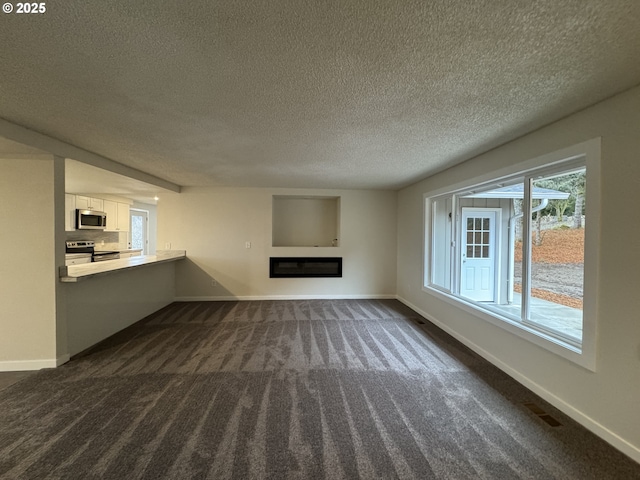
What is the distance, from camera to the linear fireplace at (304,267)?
18.0 feet

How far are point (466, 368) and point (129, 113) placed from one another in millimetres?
3816

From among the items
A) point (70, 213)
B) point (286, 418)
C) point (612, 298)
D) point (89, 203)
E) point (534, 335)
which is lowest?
point (286, 418)

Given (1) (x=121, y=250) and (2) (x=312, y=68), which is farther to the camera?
(1) (x=121, y=250)

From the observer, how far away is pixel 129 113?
2049 mm

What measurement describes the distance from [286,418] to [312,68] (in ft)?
7.64

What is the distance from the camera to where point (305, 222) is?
19.8 ft

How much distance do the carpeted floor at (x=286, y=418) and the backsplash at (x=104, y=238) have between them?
3620 mm

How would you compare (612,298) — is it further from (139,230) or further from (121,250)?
(139,230)

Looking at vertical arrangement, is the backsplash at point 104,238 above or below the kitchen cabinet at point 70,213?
below

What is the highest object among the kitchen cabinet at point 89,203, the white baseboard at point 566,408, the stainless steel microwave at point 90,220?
the kitchen cabinet at point 89,203

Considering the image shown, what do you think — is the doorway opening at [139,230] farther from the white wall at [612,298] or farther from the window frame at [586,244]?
the white wall at [612,298]

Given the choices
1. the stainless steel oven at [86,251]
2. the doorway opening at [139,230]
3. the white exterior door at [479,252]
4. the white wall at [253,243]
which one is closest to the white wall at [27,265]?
the white wall at [253,243]

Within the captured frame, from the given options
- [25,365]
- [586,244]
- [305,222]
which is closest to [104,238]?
[25,365]

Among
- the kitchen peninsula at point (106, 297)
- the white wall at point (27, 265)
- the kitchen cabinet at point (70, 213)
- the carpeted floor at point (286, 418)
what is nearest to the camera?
the carpeted floor at point (286, 418)
